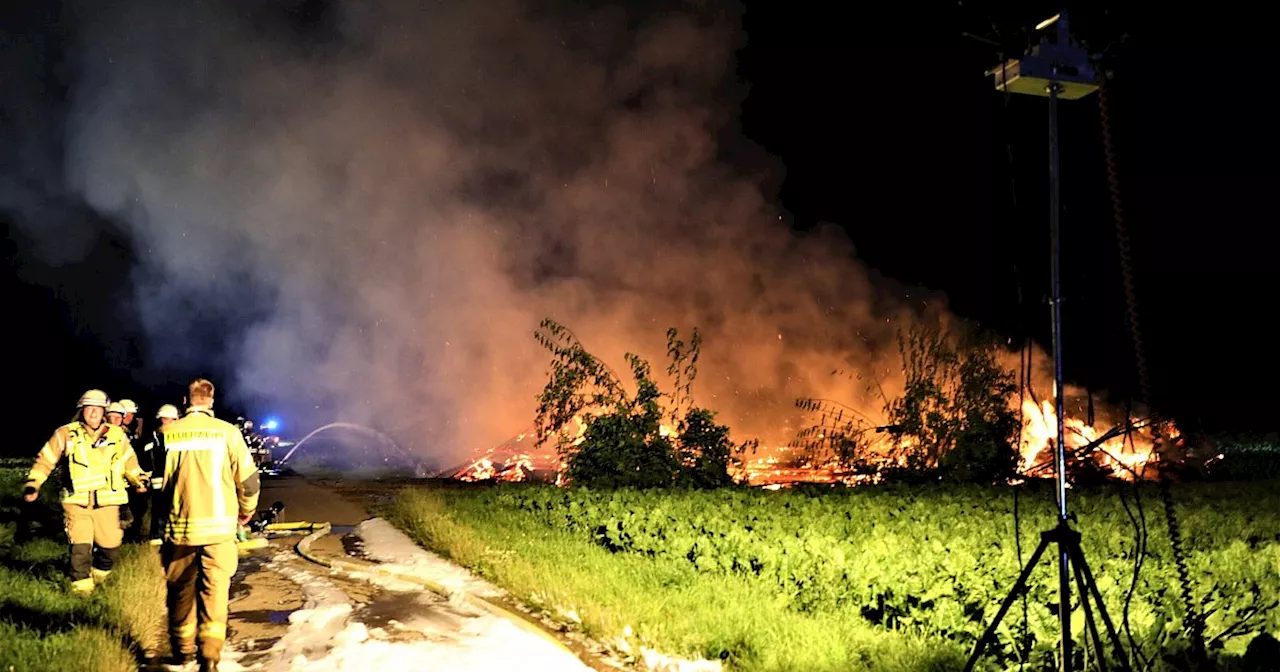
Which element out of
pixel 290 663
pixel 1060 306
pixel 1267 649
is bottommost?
pixel 290 663

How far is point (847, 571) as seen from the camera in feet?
23.2

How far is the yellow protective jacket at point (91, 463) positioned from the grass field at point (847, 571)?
320 cm

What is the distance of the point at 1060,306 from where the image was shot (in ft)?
14.8

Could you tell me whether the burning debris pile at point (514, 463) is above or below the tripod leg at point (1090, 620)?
above

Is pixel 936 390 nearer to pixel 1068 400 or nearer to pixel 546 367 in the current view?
pixel 1068 400

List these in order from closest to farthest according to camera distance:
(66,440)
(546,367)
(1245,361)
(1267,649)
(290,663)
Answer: (1267,649) → (290,663) → (66,440) → (546,367) → (1245,361)

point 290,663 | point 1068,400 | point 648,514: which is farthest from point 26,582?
point 1068,400

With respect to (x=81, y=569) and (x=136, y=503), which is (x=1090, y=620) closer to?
(x=81, y=569)

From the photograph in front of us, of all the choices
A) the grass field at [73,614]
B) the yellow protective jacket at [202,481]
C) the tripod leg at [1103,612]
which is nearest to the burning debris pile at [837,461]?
the tripod leg at [1103,612]

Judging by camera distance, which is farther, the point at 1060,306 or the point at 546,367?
the point at 546,367

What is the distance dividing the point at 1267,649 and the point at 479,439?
26.2 meters

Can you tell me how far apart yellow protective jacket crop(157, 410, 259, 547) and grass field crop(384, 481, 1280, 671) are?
2622 millimetres

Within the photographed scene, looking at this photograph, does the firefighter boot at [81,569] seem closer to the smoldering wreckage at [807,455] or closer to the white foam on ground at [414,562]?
the white foam on ground at [414,562]

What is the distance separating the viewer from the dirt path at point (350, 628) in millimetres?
6152
